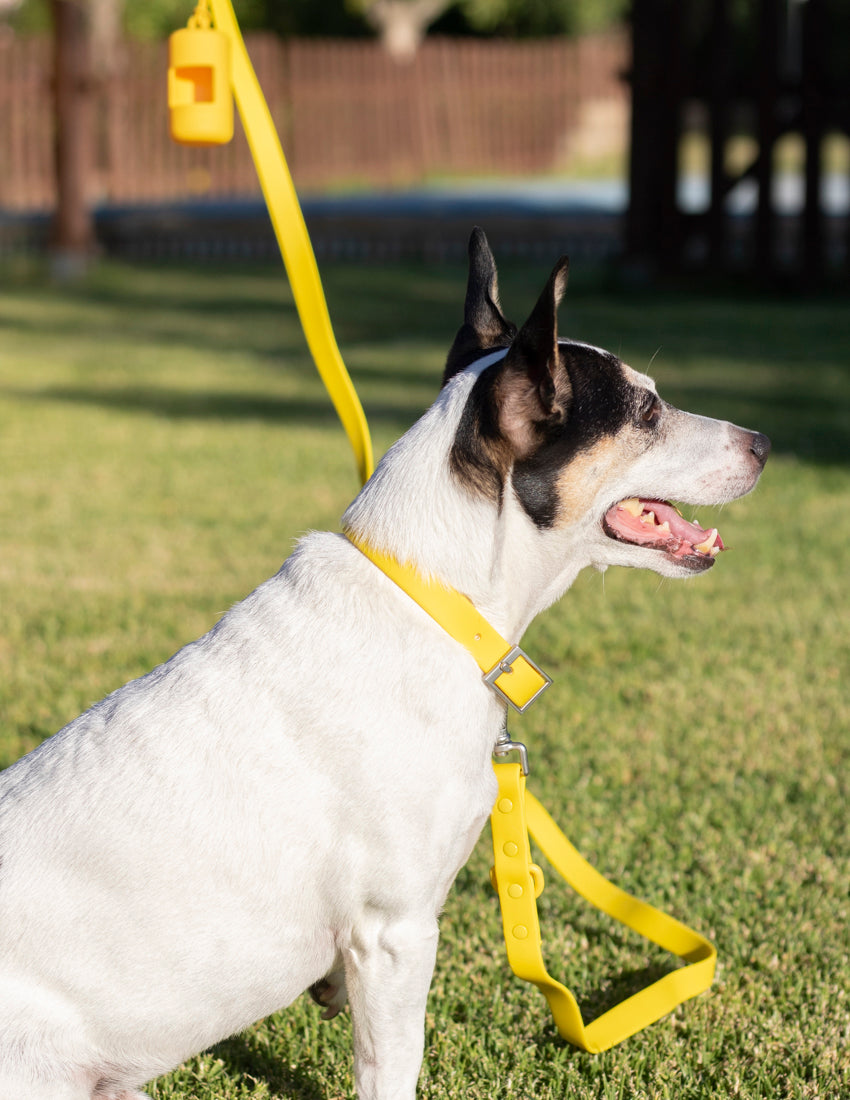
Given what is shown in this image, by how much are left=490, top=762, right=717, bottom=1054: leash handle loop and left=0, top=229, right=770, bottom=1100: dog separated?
350 mm

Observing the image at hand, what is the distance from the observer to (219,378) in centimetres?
1122

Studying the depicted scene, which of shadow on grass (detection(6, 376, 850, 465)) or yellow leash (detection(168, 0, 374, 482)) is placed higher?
yellow leash (detection(168, 0, 374, 482))

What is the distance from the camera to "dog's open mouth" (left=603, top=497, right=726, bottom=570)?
267cm

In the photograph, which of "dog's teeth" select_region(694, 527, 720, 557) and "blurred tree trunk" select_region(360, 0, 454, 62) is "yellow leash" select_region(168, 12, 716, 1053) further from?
"blurred tree trunk" select_region(360, 0, 454, 62)

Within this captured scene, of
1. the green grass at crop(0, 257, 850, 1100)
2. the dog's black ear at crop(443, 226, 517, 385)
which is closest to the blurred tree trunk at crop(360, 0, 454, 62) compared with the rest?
the green grass at crop(0, 257, 850, 1100)

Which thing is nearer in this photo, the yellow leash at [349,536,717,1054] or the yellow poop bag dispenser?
the yellow leash at [349,536,717,1054]

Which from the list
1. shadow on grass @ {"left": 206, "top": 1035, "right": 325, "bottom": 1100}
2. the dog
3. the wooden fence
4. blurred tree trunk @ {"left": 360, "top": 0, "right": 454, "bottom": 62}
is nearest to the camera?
the dog

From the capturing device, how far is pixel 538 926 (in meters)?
2.95

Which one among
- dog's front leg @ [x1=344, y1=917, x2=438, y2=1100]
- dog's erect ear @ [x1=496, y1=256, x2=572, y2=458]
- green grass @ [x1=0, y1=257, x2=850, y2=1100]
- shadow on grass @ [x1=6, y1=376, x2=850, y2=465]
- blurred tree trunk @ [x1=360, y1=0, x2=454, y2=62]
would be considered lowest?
green grass @ [x1=0, y1=257, x2=850, y2=1100]

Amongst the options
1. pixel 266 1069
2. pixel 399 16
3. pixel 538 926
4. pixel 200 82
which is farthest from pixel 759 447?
pixel 399 16

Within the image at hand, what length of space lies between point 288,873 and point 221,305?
46.2 feet

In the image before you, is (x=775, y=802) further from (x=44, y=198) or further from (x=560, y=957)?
(x=44, y=198)

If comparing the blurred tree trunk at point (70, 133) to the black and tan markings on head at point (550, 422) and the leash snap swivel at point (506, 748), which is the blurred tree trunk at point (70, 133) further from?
the leash snap swivel at point (506, 748)

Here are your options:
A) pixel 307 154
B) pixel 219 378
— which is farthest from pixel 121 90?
pixel 219 378
